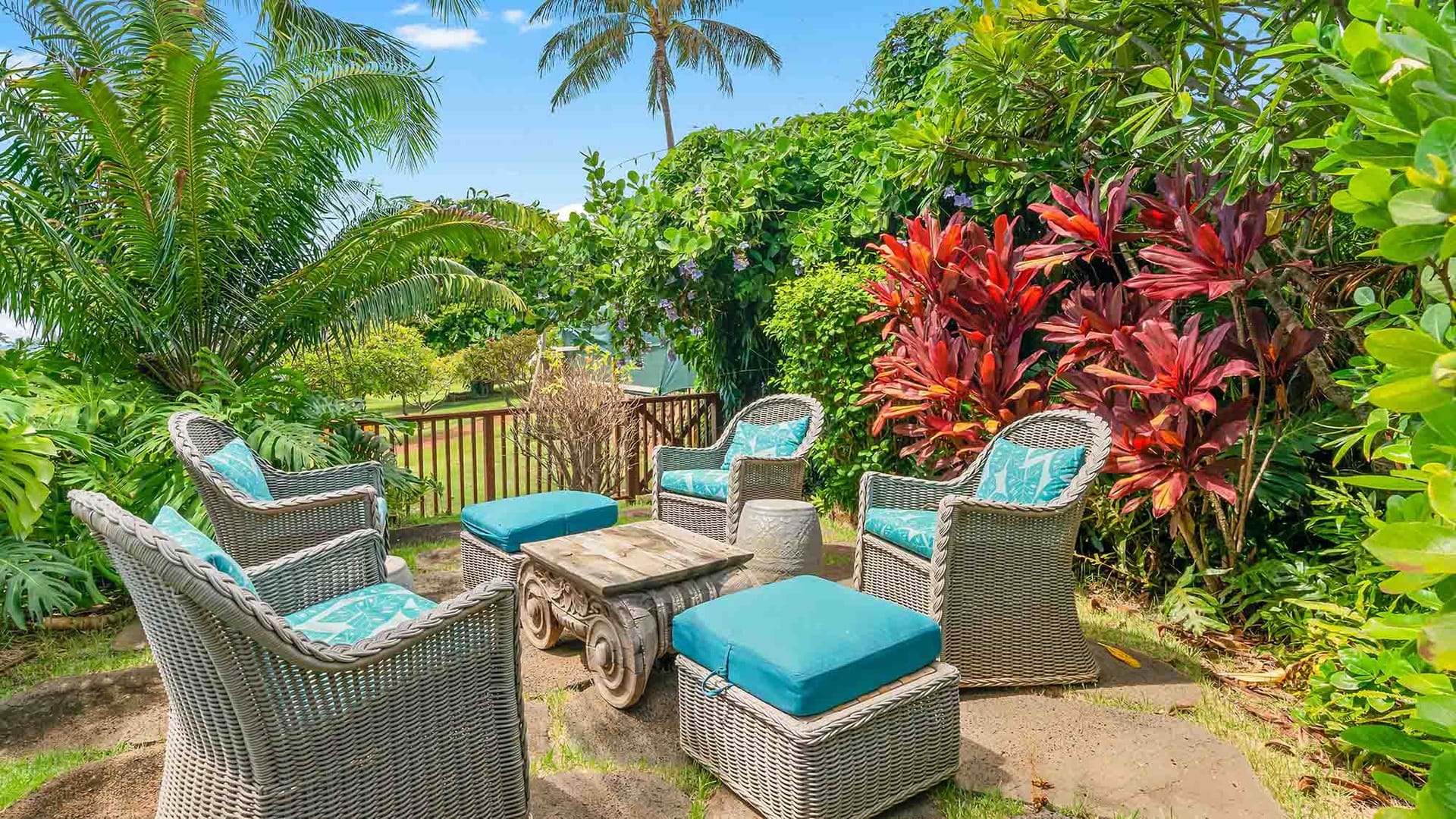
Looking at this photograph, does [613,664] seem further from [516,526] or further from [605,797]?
[516,526]

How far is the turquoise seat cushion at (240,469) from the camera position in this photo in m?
3.08

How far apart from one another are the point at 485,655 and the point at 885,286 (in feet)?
10.7

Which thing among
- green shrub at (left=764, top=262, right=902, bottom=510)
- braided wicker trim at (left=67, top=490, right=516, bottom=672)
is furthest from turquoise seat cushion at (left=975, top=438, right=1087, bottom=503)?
braided wicker trim at (left=67, top=490, right=516, bottom=672)

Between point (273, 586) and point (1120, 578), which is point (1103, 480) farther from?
point (273, 586)

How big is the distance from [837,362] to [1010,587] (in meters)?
2.54

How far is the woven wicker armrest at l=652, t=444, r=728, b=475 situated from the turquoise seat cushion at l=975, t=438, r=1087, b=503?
1.93 meters

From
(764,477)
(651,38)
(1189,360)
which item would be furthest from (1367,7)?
(651,38)

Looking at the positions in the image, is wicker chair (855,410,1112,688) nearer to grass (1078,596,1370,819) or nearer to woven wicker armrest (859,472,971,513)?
grass (1078,596,1370,819)

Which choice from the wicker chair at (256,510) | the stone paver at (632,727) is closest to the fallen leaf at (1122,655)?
the stone paver at (632,727)

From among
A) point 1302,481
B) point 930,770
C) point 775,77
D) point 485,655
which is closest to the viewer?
point 485,655

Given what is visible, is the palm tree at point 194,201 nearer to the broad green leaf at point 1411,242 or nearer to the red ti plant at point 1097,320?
the red ti plant at point 1097,320

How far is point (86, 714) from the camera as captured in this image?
9.41 feet

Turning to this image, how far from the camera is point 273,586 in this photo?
237 centimetres

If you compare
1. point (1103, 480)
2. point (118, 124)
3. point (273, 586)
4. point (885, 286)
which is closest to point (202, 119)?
point (118, 124)
